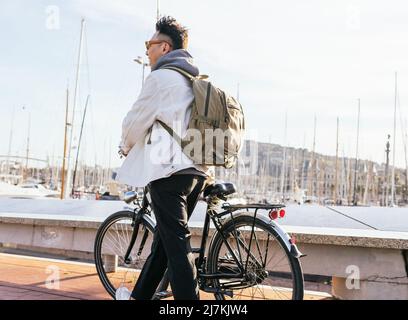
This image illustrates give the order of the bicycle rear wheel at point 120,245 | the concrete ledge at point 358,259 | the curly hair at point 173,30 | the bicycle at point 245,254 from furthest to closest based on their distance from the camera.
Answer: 1. the bicycle rear wheel at point 120,245
2. the concrete ledge at point 358,259
3. the curly hair at point 173,30
4. the bicycle at point 245,254

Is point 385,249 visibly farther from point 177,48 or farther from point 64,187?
point 64,187

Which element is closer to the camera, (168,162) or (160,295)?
(168,162)

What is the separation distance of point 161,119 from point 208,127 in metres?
0.28

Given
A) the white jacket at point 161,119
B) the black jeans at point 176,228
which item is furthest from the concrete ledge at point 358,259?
the white jacket at point 161,119

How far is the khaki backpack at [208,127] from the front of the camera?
263 centimetres

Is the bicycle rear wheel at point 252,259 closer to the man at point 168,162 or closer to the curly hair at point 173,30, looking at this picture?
the man at point 168,162

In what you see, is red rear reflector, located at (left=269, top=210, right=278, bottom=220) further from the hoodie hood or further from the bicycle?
the hoodie hood

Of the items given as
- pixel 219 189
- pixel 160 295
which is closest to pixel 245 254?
pixel 219 189

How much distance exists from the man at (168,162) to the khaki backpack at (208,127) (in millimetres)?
41

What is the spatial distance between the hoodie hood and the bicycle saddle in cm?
72

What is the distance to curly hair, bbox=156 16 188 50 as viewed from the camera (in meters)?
2.85

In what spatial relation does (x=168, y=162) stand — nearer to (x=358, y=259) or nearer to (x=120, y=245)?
(x=120, y=245)

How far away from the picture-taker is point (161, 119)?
2.64m
